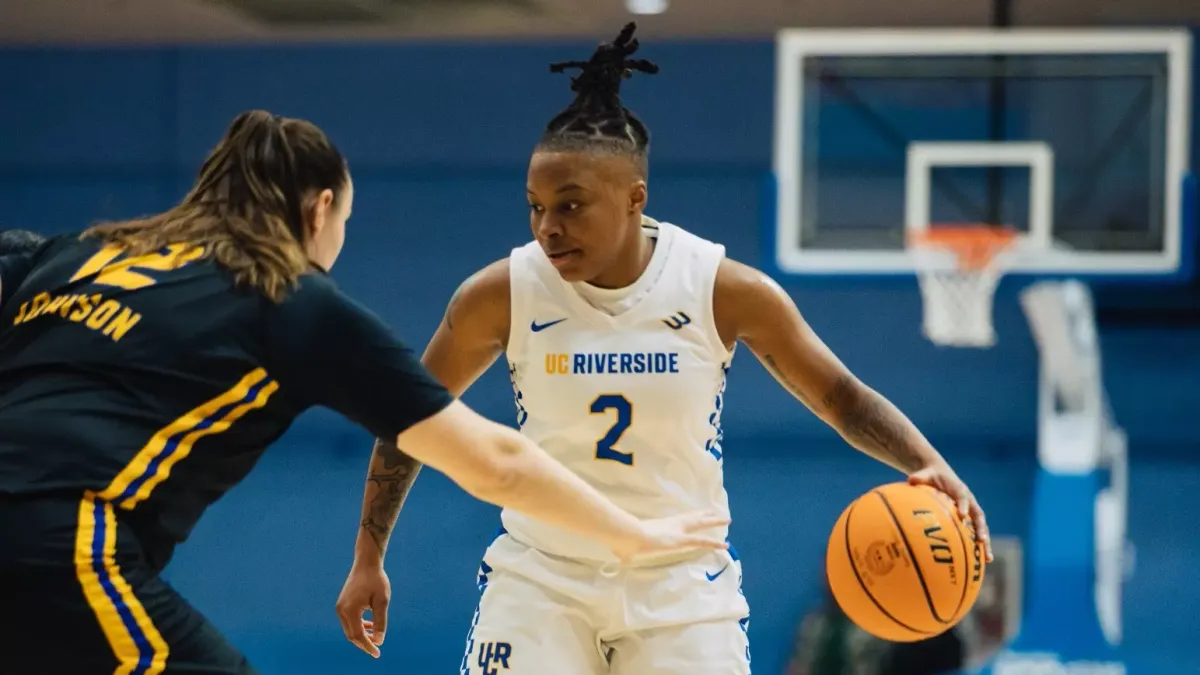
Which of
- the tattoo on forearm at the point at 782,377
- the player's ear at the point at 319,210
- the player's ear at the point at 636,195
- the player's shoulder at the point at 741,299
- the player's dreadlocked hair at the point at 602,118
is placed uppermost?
the player's dreadlocked hair at the point at 602,118

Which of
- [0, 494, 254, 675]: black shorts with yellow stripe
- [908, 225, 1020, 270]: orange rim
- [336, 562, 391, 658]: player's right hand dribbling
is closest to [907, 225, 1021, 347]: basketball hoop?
[908, 225, 1020, 270]: orange rim

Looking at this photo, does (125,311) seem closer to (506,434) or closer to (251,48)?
(506,434)

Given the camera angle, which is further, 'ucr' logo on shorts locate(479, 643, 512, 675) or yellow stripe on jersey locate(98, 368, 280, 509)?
'ucr' logo on shorts locate(479, 643, 512, 675)

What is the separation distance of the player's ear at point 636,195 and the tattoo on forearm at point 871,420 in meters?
0.58

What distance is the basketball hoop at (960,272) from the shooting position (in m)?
7.38

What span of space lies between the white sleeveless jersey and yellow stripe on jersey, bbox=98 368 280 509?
96 cm

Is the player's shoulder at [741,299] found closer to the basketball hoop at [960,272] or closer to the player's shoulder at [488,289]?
the player's shoulder at [488,289]

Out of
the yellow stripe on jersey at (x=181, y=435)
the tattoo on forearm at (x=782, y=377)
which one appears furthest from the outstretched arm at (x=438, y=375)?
the yellow stripe on jersey at (x=181, y=435)

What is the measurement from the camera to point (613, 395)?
3.03 meters

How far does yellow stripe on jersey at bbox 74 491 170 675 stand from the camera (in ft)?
6.71

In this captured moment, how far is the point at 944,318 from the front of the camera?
7.52 metres

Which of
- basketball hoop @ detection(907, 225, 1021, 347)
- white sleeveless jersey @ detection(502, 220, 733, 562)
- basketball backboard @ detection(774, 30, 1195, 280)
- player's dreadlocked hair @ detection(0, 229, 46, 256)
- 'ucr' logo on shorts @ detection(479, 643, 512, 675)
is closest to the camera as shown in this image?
player's dreadlocked hair @ detection(0, 229, 46, 256)

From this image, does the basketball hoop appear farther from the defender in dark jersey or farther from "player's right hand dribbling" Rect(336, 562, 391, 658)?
the defender in dark jersey

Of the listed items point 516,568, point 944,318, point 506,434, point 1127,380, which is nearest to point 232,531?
point 944,318
